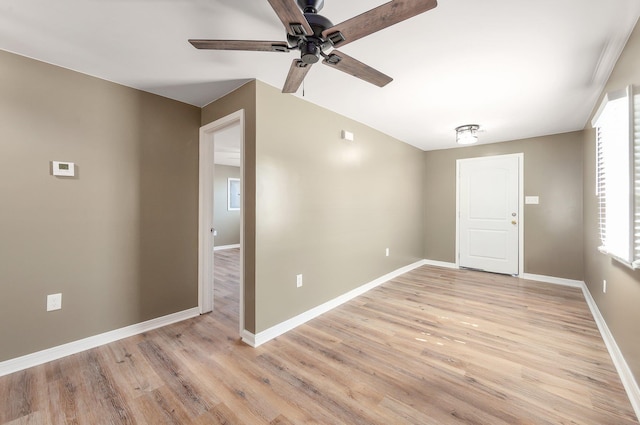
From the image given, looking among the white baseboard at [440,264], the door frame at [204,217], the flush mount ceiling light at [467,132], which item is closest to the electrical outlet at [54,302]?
the door frame at [204,217]

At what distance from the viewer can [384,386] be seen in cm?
185

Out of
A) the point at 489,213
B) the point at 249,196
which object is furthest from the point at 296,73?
the point at 489,213

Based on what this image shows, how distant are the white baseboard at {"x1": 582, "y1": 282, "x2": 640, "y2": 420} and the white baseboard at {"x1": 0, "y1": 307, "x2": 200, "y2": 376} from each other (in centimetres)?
364

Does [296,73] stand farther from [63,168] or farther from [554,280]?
[554,280]

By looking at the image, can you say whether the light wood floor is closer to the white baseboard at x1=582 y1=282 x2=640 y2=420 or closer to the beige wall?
the white baseboard at x1=582 y1=282 x2=640 y2=420

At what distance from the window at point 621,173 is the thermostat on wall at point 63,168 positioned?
4.05 meters

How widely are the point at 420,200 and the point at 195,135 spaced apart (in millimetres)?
4274

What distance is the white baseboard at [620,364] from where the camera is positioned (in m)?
1.63

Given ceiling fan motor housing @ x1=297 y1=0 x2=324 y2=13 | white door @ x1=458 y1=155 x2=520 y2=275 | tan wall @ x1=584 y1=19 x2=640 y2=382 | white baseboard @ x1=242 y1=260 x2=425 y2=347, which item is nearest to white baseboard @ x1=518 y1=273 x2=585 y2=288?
white door @ x1=458 y1=155 x2=520 y2=275

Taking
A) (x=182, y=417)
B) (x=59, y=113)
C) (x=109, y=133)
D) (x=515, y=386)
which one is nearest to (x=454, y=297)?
(x=515, y=386)

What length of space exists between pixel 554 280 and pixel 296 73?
16.5ft

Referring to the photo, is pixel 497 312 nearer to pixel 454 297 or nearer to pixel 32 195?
pixel 454 297

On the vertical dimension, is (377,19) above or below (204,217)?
above

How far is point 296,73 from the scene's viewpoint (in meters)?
1.71
